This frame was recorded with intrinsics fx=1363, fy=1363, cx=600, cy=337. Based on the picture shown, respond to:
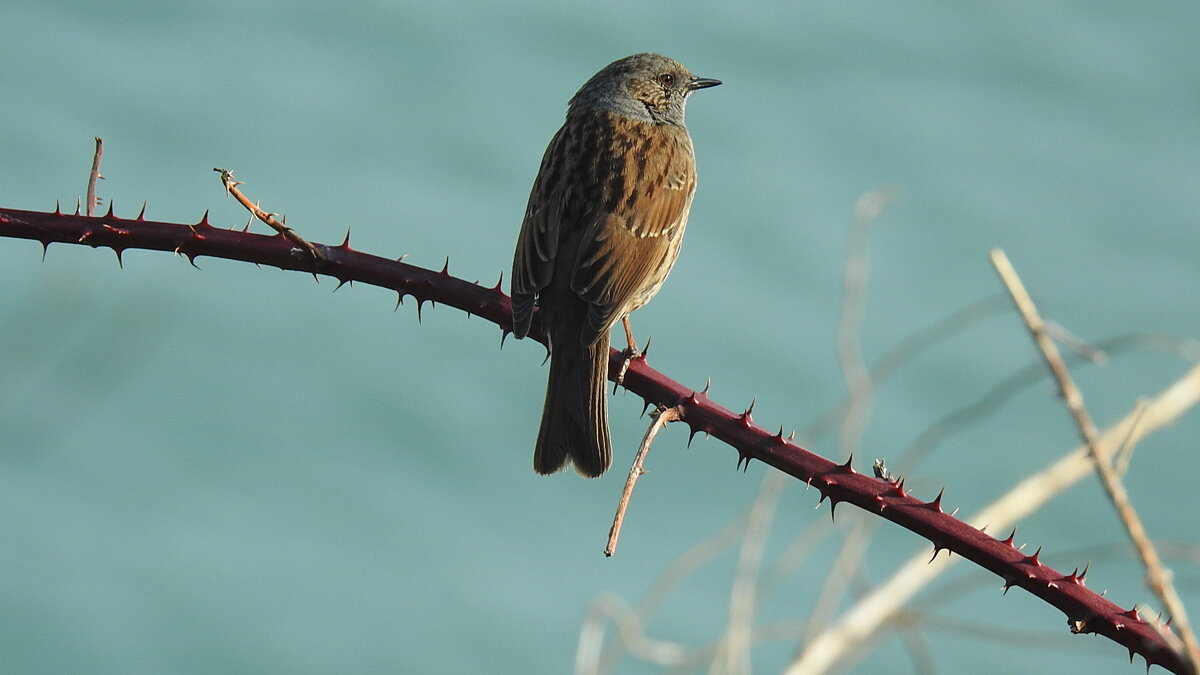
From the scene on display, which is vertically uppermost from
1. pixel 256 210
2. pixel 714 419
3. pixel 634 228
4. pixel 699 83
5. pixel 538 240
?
pixel 699 83

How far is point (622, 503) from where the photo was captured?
7.30ft

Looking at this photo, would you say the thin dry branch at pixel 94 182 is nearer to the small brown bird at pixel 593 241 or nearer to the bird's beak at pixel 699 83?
the small brown bird at pixel 593 241

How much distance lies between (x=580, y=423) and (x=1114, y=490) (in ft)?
7.71

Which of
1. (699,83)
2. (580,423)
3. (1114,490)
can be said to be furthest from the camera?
(699,83)

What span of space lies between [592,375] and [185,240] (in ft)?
4.73

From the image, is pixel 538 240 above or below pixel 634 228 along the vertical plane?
below

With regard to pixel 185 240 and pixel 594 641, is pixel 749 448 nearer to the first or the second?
pixel 185 240

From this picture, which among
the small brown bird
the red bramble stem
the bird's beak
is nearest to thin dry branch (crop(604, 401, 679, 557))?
the red bramble stem

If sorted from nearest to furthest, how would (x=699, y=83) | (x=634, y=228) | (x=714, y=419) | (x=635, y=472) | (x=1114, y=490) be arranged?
(x=1114, y=490), (x=635, y=472), (x=714, y=419), (x=634, y=228), (x=699, y=83)

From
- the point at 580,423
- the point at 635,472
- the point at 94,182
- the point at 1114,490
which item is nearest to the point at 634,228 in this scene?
the point at 580,423

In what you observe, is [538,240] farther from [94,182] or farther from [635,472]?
[635,472]

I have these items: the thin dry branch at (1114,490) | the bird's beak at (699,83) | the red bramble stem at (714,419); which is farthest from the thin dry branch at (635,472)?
the bird's beak at (699,83)

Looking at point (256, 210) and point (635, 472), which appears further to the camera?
point (256, 210)

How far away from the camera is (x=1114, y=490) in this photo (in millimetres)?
1711
